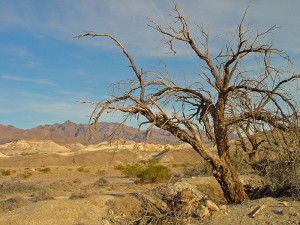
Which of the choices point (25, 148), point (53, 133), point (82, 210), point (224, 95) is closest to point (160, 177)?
point (82, 210)

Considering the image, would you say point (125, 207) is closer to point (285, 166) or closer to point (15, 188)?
point (285, 166)

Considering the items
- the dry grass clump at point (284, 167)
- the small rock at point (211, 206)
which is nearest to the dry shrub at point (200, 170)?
the dry grass clump at point (284, 167)

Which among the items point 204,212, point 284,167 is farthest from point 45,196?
point 284,167

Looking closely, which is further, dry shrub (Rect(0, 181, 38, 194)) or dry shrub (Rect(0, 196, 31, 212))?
dry shrub (Rect(0, 181, 38, 194))

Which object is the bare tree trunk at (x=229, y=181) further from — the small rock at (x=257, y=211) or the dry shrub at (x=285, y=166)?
the dry shrub at (x=285, y=166)

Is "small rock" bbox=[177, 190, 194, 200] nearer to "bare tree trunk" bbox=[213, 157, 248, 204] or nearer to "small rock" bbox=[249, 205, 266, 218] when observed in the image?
"bare tree trunk" bbox=[213, 157, 248, 204]

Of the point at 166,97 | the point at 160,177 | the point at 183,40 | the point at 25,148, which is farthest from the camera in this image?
the point at 25,148

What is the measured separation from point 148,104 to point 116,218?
309 cm

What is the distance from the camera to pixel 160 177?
18.0 meters

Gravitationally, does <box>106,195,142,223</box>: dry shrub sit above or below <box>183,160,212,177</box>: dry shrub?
below

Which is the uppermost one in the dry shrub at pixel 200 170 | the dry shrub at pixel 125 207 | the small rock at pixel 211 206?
the dry shrub at pixel 200 170

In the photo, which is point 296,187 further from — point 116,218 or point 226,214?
point 116,218

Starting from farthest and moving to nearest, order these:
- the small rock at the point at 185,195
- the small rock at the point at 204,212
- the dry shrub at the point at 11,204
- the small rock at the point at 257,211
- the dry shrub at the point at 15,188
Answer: the dry shrub at the point at 15,188
the dry shrub at the point at 11,204
the small rock at the point at 185,195
the small rock at the point at 204,212
the small rock at the point at 257,211

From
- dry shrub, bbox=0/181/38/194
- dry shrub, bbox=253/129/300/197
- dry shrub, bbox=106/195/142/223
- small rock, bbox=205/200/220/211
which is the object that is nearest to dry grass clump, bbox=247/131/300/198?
dry shrub, bbox=253/129/300/197
